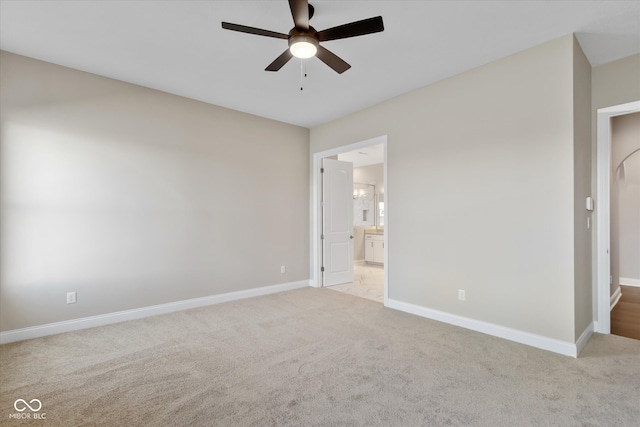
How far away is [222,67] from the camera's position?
334 cm

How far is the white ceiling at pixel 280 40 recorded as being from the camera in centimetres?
241

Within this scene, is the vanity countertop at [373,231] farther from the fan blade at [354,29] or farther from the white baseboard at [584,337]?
the fan blade at [354,29]

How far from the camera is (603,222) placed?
128 inches

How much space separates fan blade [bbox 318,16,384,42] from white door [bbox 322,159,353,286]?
3.43 m

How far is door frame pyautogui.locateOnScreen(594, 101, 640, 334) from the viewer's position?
322 centimetres

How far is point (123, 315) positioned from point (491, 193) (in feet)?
14.7

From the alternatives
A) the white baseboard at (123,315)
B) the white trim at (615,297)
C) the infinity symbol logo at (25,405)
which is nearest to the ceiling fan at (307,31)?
the infinity symbol logo at (25,405)

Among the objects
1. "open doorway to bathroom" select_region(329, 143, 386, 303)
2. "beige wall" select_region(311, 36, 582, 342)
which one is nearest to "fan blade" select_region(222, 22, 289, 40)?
"beige wall" select_region(311, 36, 582, 342)

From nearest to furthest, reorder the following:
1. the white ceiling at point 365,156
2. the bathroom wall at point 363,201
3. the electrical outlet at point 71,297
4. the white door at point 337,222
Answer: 1. the electrical outlet at point 71,297
2. the white door at point 337,222
3. the white ceiling at point 365,156
4. the bathroom wall at point 363,201

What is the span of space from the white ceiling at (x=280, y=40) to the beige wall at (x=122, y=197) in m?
0.43

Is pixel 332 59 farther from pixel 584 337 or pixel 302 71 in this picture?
pixel 584 337

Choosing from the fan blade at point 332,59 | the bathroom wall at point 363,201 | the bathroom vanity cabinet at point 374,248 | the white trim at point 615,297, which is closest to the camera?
the fan blade at point 332,59

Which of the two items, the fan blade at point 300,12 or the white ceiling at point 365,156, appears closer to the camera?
the fan blade at point 300,12

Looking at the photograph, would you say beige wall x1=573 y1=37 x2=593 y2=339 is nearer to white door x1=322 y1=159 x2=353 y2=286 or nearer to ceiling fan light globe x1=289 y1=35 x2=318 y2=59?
ceiling fan light globe x1=289 y1=35 x2=318 y2=59
